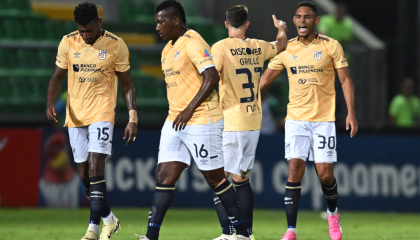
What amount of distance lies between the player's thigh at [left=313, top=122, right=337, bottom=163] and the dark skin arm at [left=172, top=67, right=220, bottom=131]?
2.18 m

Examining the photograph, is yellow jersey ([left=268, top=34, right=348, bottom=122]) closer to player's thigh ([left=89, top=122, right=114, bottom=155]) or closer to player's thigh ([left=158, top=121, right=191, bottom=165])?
player's thigh ([left=158, top=121, right=191, bottom=165])

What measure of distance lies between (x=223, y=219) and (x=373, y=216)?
217 inches

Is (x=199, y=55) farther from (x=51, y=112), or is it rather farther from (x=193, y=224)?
(x=193, y=224)

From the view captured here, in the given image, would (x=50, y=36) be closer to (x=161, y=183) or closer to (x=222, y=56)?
(x=222, y=56)

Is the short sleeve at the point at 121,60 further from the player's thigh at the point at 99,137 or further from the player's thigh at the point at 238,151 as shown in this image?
the player's thigh at the point at 238,151

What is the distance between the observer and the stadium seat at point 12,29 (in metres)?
16.6

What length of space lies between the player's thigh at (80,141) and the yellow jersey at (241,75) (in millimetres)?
1593

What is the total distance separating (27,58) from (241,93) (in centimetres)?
937

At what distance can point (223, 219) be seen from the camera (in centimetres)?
753

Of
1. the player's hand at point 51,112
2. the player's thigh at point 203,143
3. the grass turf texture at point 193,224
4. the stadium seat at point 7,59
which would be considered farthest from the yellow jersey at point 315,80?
the stadium seat at point 7,59

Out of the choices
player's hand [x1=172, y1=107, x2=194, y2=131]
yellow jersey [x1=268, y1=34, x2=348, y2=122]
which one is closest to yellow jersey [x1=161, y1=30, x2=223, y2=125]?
player's hand [x1=172, y1=107, x2=194, y2=131]

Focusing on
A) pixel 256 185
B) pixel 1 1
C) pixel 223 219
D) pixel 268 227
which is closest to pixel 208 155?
pixel 223 219

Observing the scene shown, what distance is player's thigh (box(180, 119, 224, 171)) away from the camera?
6.46 m

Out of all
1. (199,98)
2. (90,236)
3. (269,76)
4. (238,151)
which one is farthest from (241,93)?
(90,236)
